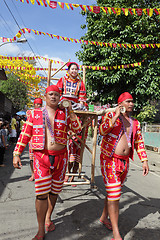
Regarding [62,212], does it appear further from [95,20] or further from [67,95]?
[95,20]

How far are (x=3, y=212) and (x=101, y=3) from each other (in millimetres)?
13160

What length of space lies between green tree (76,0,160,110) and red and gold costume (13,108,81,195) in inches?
390

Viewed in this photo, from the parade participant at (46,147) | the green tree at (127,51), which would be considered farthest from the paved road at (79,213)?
the green tree at (127,51)

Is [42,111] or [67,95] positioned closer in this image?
[42,111]

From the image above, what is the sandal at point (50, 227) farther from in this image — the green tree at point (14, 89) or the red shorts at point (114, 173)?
the green tree at point (14, 89)

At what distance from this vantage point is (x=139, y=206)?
398 centimetres

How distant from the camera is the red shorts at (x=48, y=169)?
2562 millimetres

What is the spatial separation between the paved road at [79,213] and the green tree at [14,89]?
2323cm

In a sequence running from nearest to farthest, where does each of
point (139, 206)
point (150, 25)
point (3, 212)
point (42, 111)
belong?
point (42, 111), point (3, 212), point (139, 206), point (150, 25)

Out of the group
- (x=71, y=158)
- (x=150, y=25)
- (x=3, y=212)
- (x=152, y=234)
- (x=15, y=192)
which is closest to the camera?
(x=152, y=234)

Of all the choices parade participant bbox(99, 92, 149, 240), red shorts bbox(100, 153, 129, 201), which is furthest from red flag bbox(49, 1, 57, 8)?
red shorts bbox(100, 153, 129, 201)

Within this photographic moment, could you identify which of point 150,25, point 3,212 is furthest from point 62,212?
point 150,25

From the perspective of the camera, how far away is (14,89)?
88.4 ft

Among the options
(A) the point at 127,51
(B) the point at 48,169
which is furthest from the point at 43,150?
(A) the point at 127,51
